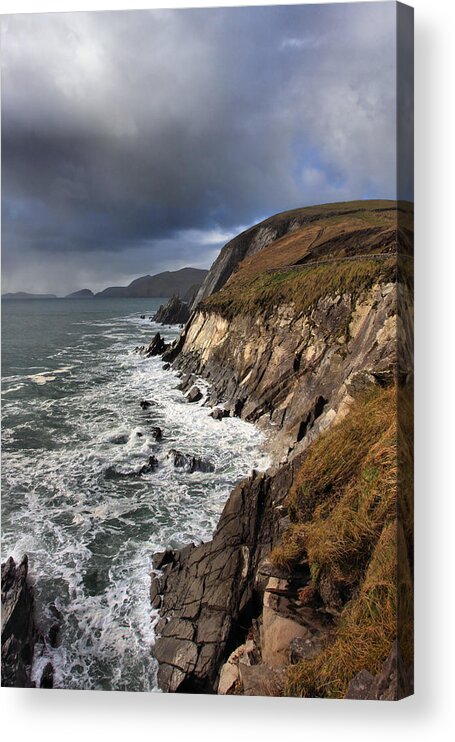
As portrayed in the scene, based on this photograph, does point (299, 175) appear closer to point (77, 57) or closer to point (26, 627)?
point (77, 57)

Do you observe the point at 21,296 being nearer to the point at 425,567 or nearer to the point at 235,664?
the point at 235,664

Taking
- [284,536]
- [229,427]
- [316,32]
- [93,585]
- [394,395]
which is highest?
[316,32]

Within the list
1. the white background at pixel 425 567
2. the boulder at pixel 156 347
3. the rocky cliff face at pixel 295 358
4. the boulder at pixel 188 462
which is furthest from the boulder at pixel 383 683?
the boulder at pixel 156 347

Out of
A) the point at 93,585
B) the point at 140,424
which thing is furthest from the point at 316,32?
the point at 93,585

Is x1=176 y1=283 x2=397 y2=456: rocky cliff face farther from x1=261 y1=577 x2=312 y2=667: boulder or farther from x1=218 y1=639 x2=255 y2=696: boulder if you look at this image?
x1=218 y1=639 x2=255 y2=696: boulder

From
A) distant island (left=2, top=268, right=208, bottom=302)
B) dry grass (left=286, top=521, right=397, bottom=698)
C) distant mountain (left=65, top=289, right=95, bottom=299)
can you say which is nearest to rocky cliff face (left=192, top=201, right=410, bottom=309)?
distant island (left=2, top=268, right=208, bottom=302)

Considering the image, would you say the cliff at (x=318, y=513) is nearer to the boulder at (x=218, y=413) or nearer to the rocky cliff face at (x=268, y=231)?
the rocky cliff face at (x=268, y=231)
